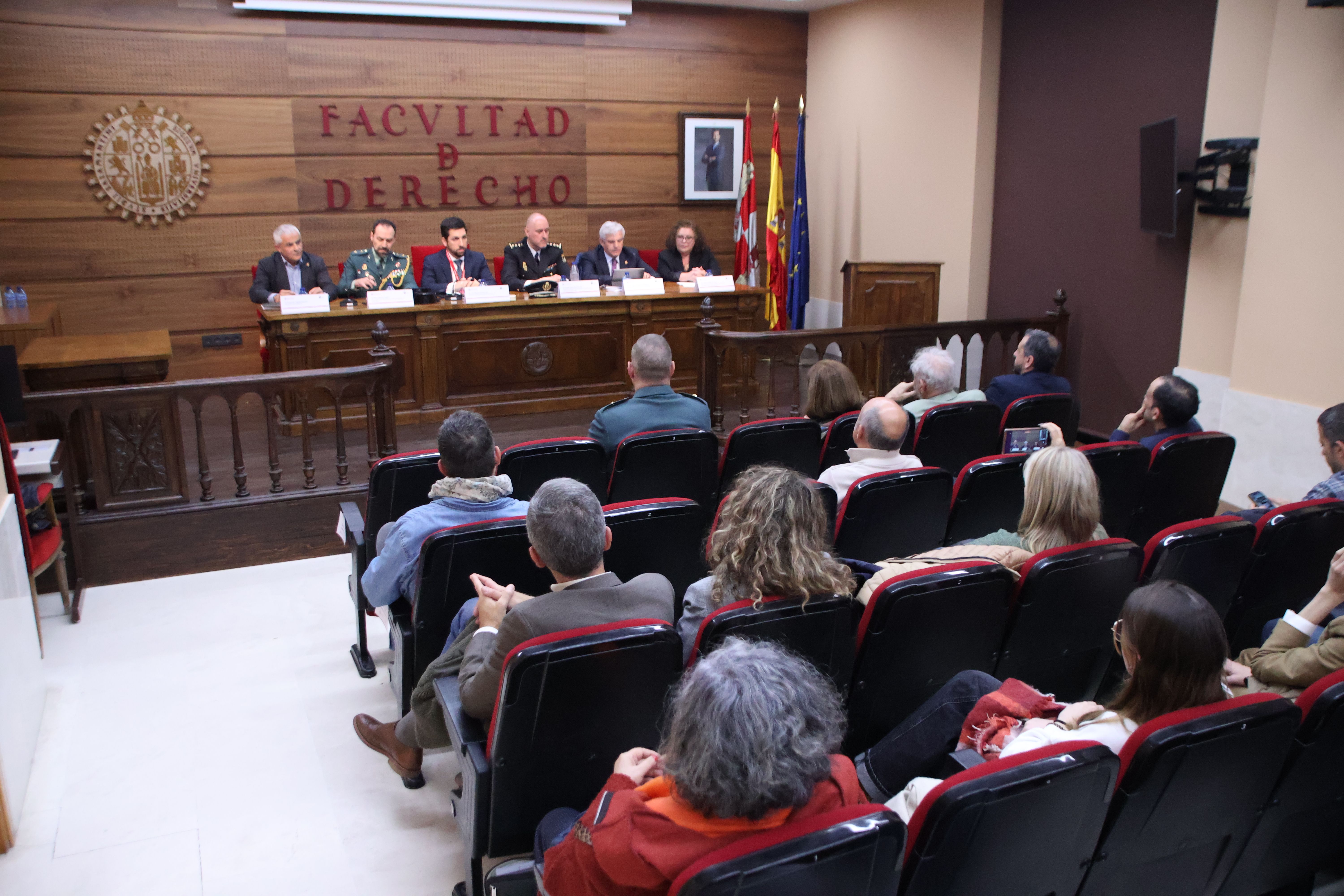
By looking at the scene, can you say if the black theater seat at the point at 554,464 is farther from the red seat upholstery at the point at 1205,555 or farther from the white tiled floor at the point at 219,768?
the red seat upholstery at the point at 1205,555

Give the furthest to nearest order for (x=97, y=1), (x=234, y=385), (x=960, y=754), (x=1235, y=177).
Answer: (x=97, y=1)
(x=1235, y=177)
(x=234, y=385)
(x=960, y=754)

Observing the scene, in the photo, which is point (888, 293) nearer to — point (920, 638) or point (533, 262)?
point (533, 262)

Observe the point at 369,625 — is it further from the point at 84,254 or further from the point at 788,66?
the point at 788,66

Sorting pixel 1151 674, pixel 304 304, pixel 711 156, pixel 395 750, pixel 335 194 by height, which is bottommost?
pixel 395 750

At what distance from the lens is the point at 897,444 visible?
3.12 metres

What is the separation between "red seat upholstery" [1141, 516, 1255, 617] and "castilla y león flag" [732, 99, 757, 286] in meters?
5.77

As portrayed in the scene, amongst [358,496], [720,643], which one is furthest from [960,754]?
[358,496]

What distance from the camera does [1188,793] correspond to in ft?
5.15

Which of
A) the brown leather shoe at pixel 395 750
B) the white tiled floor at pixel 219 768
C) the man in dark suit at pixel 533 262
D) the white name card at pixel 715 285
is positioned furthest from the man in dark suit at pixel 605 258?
the brown leather shoe at pixel 395 750

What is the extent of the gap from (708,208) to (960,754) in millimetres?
7433

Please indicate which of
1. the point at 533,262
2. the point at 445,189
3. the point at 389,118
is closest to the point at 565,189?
the point at 445,189

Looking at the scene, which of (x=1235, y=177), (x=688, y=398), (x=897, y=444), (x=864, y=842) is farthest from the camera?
(x=1235, y=177)

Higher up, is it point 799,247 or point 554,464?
point 799,247

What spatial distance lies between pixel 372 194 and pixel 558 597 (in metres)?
6.33
